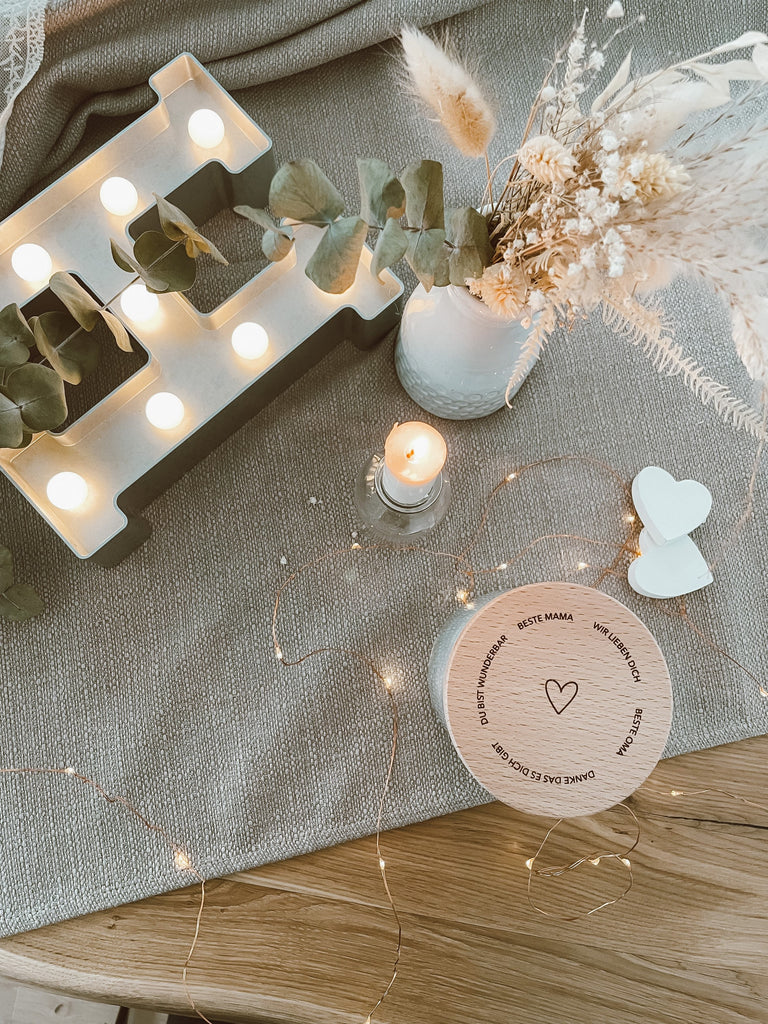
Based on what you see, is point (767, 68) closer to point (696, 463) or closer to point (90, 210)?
point (696, 463)

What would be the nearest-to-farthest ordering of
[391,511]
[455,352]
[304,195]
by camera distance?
1. [304,195]
2. [455,352]
3. [391,511]

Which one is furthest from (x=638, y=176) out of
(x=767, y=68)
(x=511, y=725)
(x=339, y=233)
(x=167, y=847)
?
(x=167, y=847)

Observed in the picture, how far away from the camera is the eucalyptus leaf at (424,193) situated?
491 mm

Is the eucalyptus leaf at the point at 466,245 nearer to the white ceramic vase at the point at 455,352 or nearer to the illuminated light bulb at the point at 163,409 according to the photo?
the white ceramic vase at the point at 455,352

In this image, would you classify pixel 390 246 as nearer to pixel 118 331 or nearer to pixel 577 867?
pixel 118 331

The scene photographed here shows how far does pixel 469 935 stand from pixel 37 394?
585mm

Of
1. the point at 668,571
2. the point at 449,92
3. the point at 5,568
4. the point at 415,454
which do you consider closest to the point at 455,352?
the point at 415,454

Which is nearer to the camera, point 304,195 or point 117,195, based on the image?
point 304,195

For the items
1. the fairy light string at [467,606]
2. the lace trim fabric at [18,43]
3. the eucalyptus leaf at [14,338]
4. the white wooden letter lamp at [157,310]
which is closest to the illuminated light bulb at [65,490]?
the white wooden letter lamp at [157,310]

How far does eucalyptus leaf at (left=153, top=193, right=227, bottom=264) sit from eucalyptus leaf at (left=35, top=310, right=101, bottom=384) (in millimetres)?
117

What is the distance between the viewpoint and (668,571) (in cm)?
73

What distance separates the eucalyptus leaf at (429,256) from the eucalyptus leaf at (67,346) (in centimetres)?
29

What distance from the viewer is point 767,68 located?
377 millimetres

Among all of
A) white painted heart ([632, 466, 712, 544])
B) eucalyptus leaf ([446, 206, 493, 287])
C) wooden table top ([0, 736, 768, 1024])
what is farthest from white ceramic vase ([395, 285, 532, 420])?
wooden table top ([0, 736, 768, 1024])
